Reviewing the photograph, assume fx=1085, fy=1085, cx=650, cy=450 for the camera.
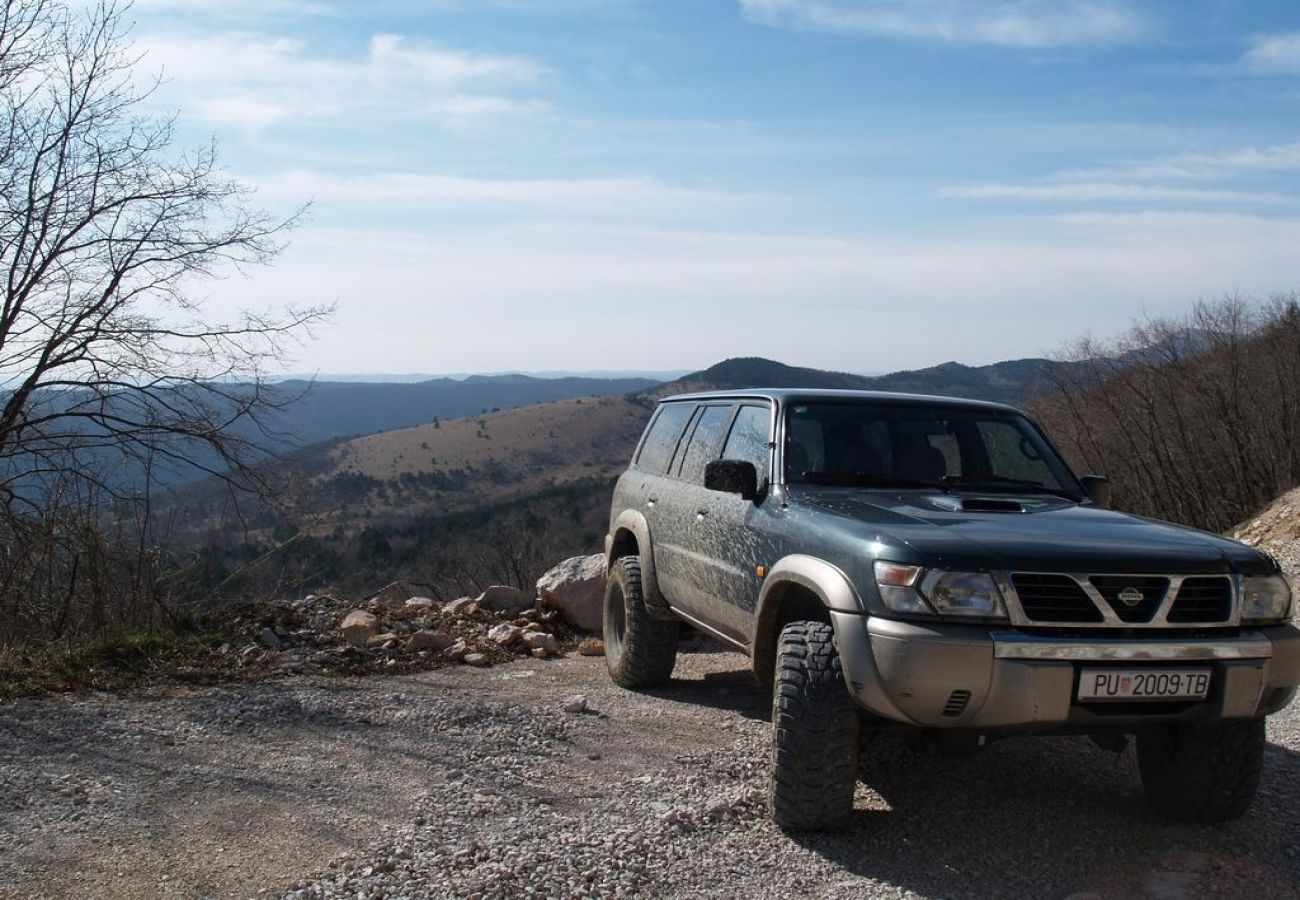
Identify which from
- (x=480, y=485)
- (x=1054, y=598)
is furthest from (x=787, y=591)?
(x=480, y=485)

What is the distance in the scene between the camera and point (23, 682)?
6805mm

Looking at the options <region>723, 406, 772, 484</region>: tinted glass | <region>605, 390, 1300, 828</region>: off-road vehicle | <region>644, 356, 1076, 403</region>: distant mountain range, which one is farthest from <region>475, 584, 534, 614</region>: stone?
<region>644, 356, 1076, 403</region>: distant mountain range

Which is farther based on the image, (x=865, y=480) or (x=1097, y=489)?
(x=1097, y=489)

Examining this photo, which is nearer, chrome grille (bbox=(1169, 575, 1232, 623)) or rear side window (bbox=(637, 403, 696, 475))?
chrome grille (bbox=(1169, 575, 1232, 623))

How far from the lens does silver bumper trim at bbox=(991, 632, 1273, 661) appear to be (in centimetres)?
379

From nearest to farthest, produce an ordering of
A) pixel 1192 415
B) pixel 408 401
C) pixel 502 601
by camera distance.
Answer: pixel 502 601 → pixel 1192 415 → pixel 408 401

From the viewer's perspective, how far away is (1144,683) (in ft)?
12.7

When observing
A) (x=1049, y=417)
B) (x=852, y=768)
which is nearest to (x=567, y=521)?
(x=1049, y=417)

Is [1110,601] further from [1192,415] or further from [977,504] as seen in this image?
[1192,415]

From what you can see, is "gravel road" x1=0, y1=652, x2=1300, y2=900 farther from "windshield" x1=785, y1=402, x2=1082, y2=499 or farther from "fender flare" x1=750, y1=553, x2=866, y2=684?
"windshield" x1=785, y1=402, x2=1082, y2=499

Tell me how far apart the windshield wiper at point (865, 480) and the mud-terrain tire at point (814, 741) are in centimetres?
113

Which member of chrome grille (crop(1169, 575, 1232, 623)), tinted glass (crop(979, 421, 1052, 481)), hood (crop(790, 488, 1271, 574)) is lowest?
chrome grille (crop(1169, 575, 1232, 623))

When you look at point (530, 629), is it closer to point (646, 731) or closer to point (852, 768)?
point (646, 731)

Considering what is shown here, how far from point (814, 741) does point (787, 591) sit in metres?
0.85
